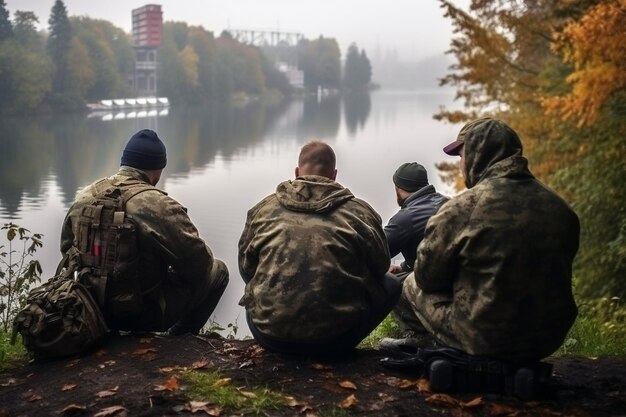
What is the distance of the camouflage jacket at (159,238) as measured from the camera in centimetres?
515

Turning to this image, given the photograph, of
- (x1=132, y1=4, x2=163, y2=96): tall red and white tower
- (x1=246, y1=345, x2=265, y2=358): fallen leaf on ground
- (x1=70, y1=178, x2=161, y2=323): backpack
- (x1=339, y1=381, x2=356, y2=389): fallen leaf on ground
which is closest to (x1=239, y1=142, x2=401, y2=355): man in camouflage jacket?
(x1=246, y1=345, x2=265, y2=358): fallen leaf on ground

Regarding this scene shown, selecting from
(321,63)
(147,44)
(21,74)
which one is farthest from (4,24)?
(321,63)

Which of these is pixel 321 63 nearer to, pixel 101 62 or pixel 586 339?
pixel 101 62

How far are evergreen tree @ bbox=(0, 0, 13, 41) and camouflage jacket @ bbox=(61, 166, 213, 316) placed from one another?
6257 centimetres

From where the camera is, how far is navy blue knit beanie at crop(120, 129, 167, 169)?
5.45 metres

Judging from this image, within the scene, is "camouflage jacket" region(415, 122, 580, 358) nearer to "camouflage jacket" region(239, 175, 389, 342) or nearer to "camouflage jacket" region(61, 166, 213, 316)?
"camouflage jacket" region(239, 175, 389, 342)

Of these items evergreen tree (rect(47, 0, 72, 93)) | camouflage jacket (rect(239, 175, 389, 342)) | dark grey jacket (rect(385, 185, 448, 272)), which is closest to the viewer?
camouflage jacket (rect(239, 175, 389, 342))

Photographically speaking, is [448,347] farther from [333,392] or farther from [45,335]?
[45,335]

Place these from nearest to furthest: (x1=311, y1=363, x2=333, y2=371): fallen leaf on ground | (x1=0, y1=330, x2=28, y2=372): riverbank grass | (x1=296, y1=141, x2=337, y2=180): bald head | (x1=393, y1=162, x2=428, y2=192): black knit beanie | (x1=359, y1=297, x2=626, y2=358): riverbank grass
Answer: (x1=311, y1=363, x2=333, y2=371): fallen leaf on ground
(x1=296, y1=141, x2=337, y2=180): bald head
(x1=0, y1=330, x2=28, y2=372): riverbank grass
(x1=393, y1=162, x2=428, y2=192): black knit beanie
(x1=359, y1=297, x2=626, y2=358): riverbank grass

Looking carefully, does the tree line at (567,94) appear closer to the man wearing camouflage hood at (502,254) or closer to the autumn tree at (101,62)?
the man wearing camouflage hood at (502,254)

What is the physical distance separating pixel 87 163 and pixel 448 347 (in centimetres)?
4505

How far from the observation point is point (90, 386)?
455 centimetres

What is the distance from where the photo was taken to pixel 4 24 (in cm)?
6475

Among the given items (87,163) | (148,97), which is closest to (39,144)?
(87,163)
